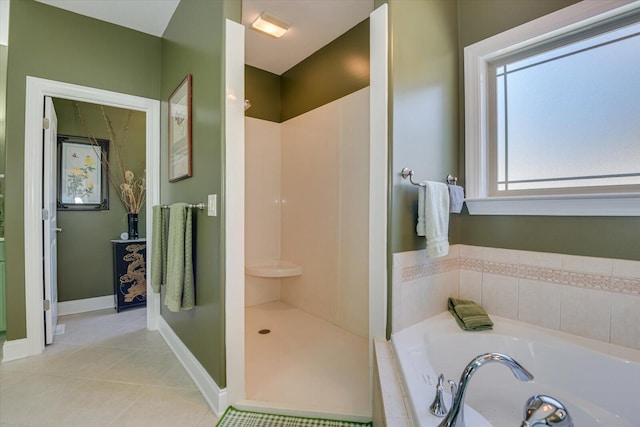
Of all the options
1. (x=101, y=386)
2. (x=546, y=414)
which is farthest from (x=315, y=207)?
(x=546, y=414)

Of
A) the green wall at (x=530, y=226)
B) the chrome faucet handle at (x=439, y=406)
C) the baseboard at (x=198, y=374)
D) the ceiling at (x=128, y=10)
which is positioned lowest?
the baseboard at (x=198, y=374)

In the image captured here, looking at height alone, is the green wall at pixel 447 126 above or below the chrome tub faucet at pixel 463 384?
above

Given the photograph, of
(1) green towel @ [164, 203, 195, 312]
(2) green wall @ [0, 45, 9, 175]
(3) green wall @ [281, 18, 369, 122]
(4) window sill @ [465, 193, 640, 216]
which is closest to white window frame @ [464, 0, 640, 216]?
(4) window sill @ [465, 193, 640, 216]

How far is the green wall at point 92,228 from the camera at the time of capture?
3.19 m

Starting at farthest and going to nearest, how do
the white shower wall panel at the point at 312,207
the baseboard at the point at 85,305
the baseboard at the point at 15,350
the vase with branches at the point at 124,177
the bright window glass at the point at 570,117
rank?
the vase with branches at the point at 124,177, the baseboard at the point at 85,305, the white shower wall panel at the point at 312,207, the baseboard at the point at 15,350, the bright window glass at the point at 570,117

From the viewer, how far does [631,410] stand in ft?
4.16

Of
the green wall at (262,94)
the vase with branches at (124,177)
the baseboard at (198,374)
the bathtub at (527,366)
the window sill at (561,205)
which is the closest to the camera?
the bathtub at (527,366)

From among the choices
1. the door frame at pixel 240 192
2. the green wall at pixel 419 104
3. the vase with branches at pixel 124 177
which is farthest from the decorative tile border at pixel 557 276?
the vase with branches at pixel 124 177

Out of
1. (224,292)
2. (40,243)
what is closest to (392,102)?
(224,292)

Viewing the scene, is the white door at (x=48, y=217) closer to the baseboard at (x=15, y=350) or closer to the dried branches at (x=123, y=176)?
the baseboard at (x=15, y=350)

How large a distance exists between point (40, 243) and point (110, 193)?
1.30 m

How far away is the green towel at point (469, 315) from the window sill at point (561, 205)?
58cm

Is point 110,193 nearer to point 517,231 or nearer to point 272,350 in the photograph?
point 272,350

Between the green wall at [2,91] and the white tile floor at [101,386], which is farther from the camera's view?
the green wall at [2,91]
